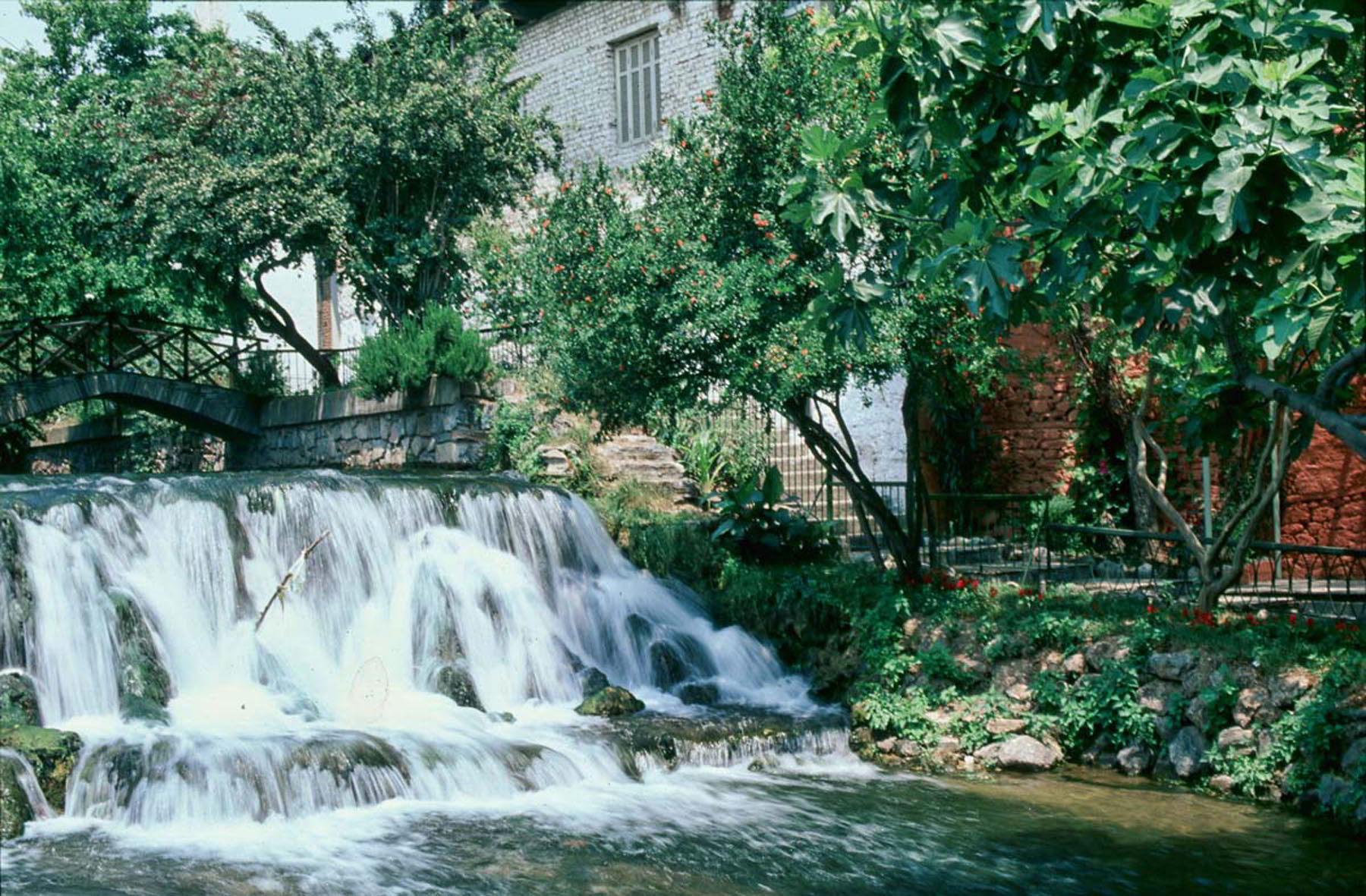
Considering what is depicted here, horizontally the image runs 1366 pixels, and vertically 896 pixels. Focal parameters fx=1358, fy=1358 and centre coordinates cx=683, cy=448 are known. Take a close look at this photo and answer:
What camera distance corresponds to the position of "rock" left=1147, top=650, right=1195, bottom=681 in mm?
10039

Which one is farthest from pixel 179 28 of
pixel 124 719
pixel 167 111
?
pixel 124 719

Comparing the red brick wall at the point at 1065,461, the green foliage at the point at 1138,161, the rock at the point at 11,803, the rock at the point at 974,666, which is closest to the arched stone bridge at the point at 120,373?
the red brick wall at the point at 1065,461

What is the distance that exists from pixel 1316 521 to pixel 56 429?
21260mm

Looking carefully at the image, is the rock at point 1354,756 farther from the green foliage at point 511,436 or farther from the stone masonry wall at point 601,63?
the stone masonry wall at point 601,63

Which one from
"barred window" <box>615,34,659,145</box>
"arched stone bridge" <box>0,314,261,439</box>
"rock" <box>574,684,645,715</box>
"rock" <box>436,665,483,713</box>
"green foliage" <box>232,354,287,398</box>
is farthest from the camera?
"barred window" <box>615,34,659,145</box>

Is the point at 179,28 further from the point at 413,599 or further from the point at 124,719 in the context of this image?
the point at 124,719

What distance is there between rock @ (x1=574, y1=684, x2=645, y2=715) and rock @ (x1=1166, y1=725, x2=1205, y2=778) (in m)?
4.28

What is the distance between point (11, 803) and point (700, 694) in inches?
230

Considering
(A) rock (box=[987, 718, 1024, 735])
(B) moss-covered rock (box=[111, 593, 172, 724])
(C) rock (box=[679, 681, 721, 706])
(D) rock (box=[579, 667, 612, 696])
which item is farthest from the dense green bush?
(A) rock (box=[987, 718, 1024, 735])

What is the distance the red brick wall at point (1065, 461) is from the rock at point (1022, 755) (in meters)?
4.87

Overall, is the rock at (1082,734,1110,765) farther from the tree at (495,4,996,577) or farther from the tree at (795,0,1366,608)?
the tree at (795,0,1366,608)

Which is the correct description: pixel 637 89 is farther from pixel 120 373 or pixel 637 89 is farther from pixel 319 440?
pixel 120 373

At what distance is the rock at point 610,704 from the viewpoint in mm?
11328

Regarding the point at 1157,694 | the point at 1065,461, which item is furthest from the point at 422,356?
the point at 1157,694
